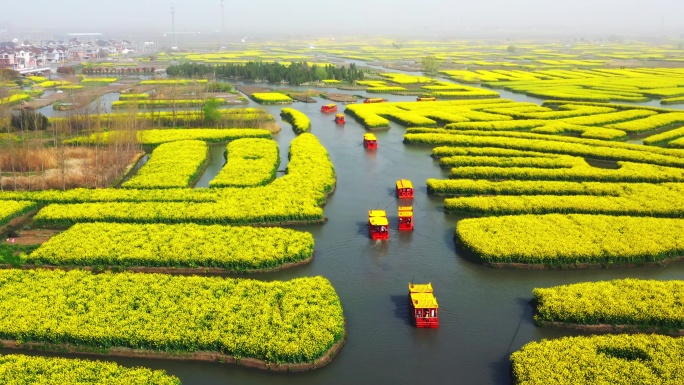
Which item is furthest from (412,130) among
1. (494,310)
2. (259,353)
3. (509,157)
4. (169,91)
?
(169,91)

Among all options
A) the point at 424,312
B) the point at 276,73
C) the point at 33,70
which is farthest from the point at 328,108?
the point at 33,70

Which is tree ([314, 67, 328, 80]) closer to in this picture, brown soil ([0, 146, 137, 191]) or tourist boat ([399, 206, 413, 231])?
brown soil ([0, 146, 137, 191])

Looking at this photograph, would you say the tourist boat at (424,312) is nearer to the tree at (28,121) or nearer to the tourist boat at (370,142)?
the tourist boat at (370,142)

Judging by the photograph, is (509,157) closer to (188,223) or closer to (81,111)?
(188,223)

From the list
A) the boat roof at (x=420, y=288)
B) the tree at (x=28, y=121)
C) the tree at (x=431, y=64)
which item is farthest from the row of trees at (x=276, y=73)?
the boat roof at (x=420, y=288)

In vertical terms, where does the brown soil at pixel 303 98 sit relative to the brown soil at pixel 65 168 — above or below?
above

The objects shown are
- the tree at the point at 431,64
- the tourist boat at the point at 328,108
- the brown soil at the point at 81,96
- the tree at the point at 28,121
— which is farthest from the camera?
the tree at the point at 431,64

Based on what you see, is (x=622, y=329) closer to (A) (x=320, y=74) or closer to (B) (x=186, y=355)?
(B) (x=186, y=355)
